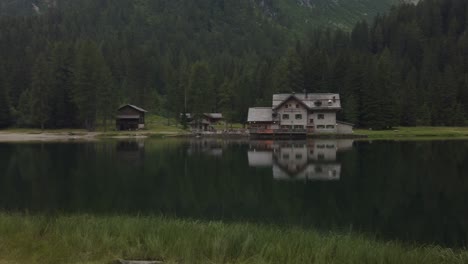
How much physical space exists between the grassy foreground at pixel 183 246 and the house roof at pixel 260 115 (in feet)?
275

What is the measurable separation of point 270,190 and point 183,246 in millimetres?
17775

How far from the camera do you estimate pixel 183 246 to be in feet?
44.2

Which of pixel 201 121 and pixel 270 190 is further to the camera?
pixel 201 121

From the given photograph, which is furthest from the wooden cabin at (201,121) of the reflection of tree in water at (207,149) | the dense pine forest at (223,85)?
the reflection of tree in water at (207,149)

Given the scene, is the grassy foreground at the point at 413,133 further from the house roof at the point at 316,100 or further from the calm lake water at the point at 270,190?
the calm lake water at the point at 270,190

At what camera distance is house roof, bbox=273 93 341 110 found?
9825 centimetres

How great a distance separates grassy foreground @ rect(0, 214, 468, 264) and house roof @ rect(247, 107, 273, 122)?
83.9 meters

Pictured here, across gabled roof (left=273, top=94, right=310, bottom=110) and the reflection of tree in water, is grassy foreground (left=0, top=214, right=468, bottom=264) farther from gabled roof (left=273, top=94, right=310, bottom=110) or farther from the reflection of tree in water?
gabled roof (left=273, top=94, right=310, bottom=110)

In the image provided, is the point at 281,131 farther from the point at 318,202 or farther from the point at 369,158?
the point at 318,202

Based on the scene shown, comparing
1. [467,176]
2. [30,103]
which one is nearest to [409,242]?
[467,176]

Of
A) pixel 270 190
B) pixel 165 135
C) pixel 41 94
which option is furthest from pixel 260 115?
pixel 270 190

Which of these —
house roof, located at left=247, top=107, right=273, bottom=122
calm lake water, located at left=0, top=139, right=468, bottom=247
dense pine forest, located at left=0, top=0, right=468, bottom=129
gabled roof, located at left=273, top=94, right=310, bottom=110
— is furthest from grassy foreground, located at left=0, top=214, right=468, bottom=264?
dense pine forest, located at left=0, top=0, right=468, bottom=129

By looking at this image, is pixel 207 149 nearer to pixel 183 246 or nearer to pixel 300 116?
pixel 300 116

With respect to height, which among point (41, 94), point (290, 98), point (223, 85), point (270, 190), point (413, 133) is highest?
point (223, 85)
